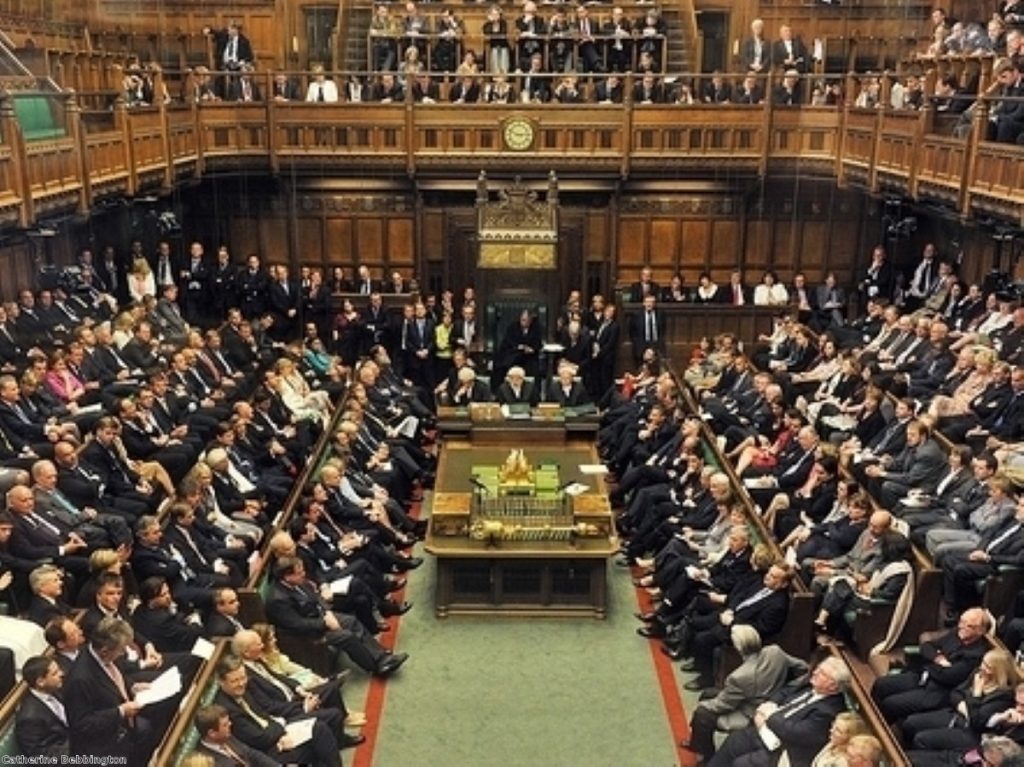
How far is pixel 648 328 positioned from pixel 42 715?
10134 mm

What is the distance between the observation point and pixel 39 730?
5.20 metres

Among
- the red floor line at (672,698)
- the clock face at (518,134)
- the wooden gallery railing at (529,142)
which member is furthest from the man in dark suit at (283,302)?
the red floor line at (672,698)

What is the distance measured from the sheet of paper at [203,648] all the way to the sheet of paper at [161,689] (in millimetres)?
369

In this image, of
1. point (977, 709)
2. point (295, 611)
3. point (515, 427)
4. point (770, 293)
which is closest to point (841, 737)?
point (977, 709)

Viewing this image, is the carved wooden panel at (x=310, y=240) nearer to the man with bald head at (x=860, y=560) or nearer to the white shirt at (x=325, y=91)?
the white shirt at (x=325, y=91)

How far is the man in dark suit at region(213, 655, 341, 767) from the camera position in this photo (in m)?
5.64

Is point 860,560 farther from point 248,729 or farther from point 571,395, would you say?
point 571,395

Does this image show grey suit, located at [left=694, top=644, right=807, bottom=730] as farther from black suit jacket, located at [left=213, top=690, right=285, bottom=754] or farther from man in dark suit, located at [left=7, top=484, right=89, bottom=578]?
man in dark suit, located at [left=7, top=484, right=89, bottom=578]

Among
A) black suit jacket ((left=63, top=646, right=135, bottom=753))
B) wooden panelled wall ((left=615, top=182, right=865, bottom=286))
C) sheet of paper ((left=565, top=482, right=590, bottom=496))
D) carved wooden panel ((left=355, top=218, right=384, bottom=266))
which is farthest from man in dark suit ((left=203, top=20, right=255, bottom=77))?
black suit jacket ((left=63, top=646, right=135, bottom=753))

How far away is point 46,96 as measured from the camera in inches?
403

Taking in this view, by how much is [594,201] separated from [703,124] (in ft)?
6.47

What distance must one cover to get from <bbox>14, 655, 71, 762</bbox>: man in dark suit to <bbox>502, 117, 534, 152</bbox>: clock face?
1075cm

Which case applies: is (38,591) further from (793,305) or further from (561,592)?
(793,305)

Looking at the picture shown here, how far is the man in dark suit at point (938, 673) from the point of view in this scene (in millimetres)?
5914
